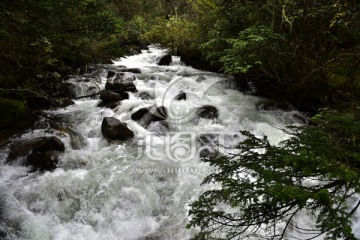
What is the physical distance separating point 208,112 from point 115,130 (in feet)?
10.7

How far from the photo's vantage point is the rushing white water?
4.81 metres

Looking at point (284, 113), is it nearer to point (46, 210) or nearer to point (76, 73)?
point (46, 210)

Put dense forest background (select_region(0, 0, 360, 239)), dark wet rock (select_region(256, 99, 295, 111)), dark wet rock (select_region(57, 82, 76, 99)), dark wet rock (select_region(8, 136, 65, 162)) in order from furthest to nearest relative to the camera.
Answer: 1. dark wet rock (select_region(57, 82, 76, 99))
2. dark wet rock (select_region(256, 99, 295, 111))
3. dark wet rock (select_region(8, 136, 65, 162))
4. dense forest background (select_region(0, 0, 360, 239))

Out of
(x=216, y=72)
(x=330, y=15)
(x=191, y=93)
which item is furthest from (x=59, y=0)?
(x=216, y=72)

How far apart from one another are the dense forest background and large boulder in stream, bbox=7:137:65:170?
3.80ft

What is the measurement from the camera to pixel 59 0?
14.7 feet

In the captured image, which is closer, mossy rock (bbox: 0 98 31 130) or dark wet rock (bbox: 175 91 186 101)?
mossy rock (bbox: 0 98 31 130)

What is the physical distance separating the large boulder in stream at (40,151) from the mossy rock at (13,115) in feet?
3.17

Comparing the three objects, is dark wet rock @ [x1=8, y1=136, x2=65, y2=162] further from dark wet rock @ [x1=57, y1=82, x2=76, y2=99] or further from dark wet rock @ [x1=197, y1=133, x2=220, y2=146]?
dark wet rock @ [x1=57, y1=82, x2=76, y2=99]

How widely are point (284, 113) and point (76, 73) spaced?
888cm

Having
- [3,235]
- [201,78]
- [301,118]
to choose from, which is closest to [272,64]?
[301,118]

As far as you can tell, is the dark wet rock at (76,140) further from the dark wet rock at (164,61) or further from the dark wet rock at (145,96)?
the dark wet rock at (164,61)

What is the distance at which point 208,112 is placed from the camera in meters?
9.22

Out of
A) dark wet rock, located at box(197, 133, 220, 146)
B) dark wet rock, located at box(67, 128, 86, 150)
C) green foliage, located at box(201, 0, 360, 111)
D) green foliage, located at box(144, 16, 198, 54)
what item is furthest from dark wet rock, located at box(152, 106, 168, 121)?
green foliage, located at box(144, 16, 198, 54)
